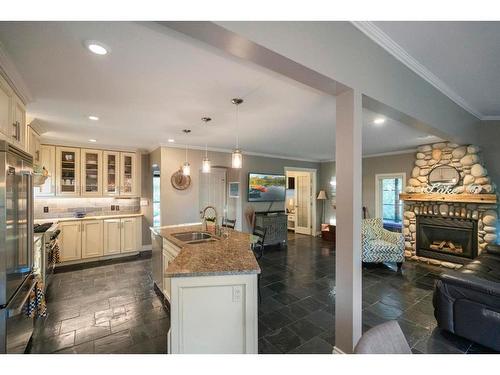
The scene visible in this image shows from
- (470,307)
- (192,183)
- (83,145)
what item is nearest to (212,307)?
(470,307)

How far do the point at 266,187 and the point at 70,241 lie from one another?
4.34 metres

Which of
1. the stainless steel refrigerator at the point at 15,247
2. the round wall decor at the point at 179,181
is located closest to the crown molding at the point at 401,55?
the stainless steel refrigerator at the point at 15,247

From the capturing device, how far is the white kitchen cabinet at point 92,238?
4.38 metres

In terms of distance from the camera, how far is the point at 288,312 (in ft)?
8.47

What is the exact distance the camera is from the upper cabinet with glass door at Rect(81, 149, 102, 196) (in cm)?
461

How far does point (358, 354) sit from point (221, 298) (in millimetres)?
1061

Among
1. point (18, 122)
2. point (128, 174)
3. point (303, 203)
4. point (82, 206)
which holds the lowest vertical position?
point (303, 203)

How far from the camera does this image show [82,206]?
4879 millimetres

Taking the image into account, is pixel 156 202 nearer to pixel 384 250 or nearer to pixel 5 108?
pixel 5 108

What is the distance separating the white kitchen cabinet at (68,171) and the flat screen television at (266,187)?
3.68 meters

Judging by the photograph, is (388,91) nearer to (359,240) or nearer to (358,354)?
(359,240)

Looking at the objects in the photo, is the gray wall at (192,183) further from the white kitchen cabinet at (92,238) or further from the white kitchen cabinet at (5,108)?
the white kitchen cabinet at (5,108)

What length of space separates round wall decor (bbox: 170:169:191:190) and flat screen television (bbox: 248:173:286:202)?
1.57m

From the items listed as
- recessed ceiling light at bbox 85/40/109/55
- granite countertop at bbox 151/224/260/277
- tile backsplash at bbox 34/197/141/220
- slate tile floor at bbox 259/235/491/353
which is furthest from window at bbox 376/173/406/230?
tile backsplash at bbox 34/197/141/220
